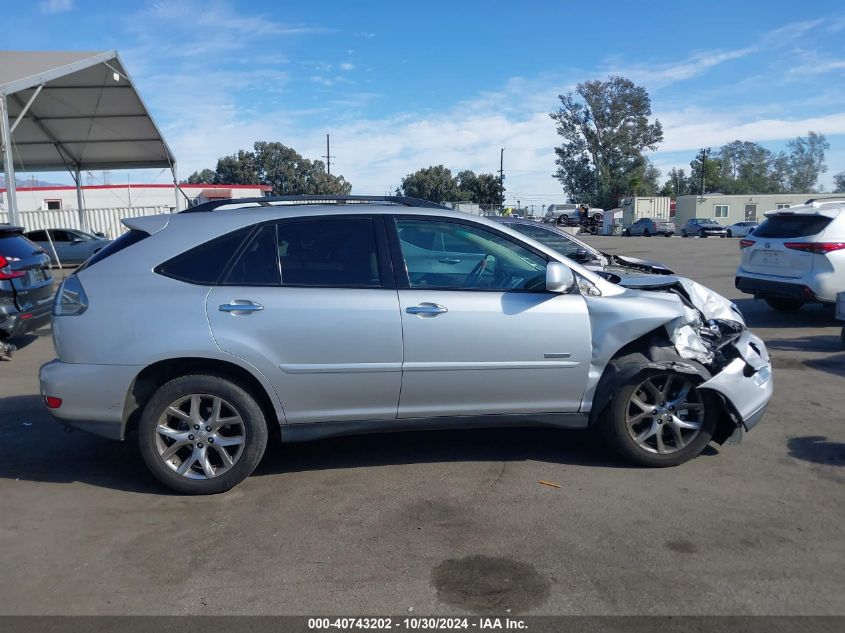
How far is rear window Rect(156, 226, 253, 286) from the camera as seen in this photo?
4.42 metres

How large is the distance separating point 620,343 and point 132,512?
3278mm

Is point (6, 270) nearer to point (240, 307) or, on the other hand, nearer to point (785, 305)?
point (240, 307)

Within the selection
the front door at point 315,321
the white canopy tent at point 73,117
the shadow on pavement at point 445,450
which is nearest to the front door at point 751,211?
the white canopy tent at point 73,117

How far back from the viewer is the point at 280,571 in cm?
353

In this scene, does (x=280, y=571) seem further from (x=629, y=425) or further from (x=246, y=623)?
(x=629, y=425)

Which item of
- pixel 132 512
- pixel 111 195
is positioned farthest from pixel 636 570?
pixel 111 195

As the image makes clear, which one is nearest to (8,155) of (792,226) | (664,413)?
(664,413)

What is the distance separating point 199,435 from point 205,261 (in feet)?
3.63

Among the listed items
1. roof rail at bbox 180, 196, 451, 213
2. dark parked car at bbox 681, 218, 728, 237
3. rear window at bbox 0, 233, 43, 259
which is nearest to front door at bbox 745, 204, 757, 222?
dark parked car at bbox 681, 218, 728, 237

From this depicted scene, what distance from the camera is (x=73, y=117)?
58.2 ft

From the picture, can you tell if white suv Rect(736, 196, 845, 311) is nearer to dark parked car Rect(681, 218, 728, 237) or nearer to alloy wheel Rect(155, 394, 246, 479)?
alloy wheel Rect(155, 394, 246, 479)

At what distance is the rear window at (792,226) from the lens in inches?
385

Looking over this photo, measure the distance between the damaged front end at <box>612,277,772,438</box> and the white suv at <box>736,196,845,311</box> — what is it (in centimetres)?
503

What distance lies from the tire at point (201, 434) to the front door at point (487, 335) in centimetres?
100
